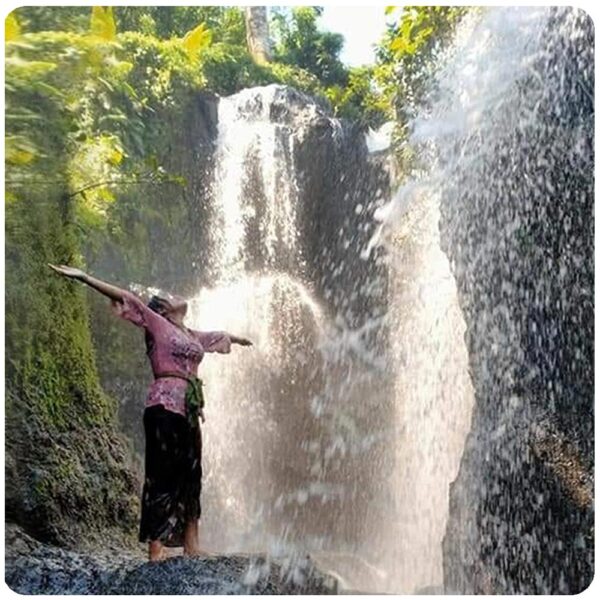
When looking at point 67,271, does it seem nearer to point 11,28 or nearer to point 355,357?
point 11,28

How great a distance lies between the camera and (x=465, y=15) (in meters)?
3.12

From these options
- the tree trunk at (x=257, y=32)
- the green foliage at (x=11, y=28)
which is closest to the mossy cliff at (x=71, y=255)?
the green foliage at (x=11, y=28)

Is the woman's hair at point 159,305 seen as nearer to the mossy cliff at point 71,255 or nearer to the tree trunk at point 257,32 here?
the mossy cliff at point 71,255

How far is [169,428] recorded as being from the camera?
2830mm

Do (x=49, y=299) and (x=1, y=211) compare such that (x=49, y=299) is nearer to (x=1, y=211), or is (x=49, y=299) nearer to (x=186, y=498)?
(x=1, y=211)

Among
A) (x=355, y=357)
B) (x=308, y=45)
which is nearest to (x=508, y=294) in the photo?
(x=355, y=357)

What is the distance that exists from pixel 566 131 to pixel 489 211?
0.35 m

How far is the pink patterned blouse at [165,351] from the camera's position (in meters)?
2.82

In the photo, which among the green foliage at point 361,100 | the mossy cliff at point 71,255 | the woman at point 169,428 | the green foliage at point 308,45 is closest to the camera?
the woman at point 169,428

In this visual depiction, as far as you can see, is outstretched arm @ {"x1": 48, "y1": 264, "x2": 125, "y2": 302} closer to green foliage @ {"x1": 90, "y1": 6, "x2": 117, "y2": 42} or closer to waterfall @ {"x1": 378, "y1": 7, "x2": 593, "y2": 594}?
green foliage @ {"x1": 90, "y1": 6, "x2": 117, "y2": 42}

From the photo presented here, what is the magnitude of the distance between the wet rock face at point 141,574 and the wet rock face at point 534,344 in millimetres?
565

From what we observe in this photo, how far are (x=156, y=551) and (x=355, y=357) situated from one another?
966 mm

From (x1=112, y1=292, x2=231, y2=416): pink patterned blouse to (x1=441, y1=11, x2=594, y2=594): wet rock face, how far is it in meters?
0.91

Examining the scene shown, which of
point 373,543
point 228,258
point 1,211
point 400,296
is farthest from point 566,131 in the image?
point 1,211
